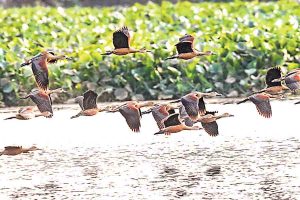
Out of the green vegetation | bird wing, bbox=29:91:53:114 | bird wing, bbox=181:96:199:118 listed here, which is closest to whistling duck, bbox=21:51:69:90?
bird wing, bbox=29:91:53:114

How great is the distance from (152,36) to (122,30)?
16.8 ft

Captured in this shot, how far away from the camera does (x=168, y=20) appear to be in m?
12.6

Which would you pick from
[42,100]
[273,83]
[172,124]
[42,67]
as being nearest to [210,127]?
[172,124]

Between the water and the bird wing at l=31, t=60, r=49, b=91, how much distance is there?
27.6 inches

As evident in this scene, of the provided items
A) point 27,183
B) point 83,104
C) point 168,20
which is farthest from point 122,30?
point 168,20

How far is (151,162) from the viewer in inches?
263

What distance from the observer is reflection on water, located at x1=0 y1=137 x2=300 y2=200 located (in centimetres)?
573

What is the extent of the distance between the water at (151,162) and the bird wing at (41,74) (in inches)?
27.6

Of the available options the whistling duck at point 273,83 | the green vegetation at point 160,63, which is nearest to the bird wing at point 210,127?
the whistling duck at point 273,83

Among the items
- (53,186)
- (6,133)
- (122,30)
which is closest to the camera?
(122,30)

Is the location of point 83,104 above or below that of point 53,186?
above

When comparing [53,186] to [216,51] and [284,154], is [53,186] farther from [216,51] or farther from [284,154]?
[216,51]

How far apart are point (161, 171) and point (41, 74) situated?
128 centimetres

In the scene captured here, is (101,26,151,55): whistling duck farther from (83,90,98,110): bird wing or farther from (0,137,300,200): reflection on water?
(0,137,300,200): reflection on water
